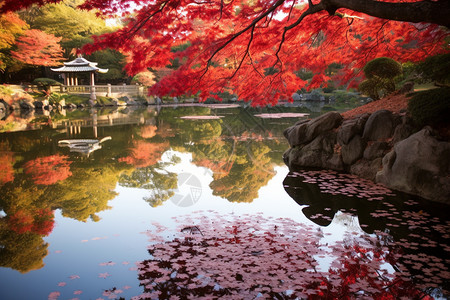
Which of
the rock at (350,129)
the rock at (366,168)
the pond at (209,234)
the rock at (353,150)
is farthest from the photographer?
the rock at (350,129)

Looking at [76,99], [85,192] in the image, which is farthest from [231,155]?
[76,99]

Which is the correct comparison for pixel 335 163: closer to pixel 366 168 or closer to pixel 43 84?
pixel 366 168

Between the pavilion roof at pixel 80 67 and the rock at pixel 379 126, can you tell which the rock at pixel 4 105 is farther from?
the rock at pixel 379 126

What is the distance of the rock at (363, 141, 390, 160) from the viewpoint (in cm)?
804

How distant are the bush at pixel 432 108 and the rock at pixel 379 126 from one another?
41.4 inches

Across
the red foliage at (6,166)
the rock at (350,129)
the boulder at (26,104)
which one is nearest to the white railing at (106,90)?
the boulder at (26,104)

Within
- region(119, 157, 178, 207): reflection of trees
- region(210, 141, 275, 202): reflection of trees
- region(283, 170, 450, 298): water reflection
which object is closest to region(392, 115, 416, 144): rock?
region(283, 170, 450, 298): water reflection

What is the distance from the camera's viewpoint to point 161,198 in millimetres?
7152

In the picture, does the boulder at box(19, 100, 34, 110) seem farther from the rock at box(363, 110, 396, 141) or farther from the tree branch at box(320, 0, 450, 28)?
the tree branch at box(320, 0, 450, 28)

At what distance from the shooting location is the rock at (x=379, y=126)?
829 centimetres

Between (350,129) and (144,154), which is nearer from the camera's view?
(350,129)

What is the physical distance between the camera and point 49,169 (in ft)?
30.2

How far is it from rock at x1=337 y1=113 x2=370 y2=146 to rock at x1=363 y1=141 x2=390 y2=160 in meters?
0.55

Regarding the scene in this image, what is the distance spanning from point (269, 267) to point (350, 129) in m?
5.83
